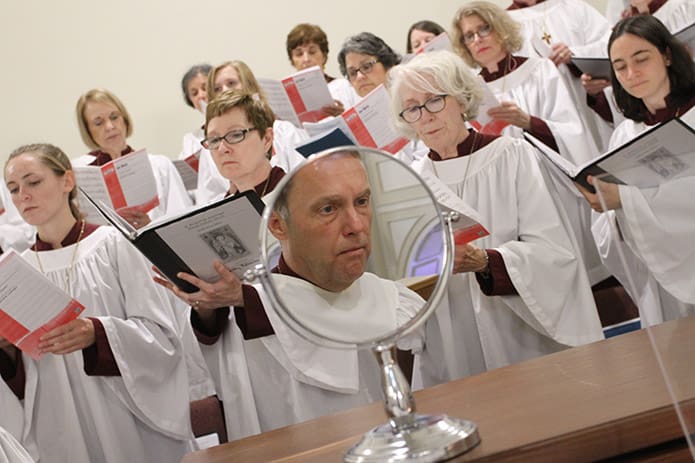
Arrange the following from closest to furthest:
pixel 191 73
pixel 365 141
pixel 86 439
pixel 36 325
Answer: pixel 36 325
pixel 86 439
pixel 365 141
pixel 191 73

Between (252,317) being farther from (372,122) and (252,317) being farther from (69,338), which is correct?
(372,122)

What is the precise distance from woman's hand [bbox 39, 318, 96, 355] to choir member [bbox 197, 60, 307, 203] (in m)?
2.00

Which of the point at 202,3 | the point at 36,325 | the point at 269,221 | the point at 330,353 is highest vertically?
the point at 202,3

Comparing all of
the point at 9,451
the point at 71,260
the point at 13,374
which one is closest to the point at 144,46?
the point at 71,260

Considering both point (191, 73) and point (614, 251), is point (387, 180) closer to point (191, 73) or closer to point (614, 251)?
point (614, 251)

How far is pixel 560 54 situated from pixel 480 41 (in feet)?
2.14

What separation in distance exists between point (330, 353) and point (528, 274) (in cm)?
78

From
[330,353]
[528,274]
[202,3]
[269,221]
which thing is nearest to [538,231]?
[528,274]

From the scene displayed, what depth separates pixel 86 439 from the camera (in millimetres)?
3859

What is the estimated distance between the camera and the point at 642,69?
4.05m

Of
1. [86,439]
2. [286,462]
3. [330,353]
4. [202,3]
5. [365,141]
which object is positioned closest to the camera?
[286,462]

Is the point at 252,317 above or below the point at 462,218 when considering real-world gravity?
below

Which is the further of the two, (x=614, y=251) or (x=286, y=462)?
(x=614, y=251)

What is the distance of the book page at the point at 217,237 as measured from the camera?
2891 mm
